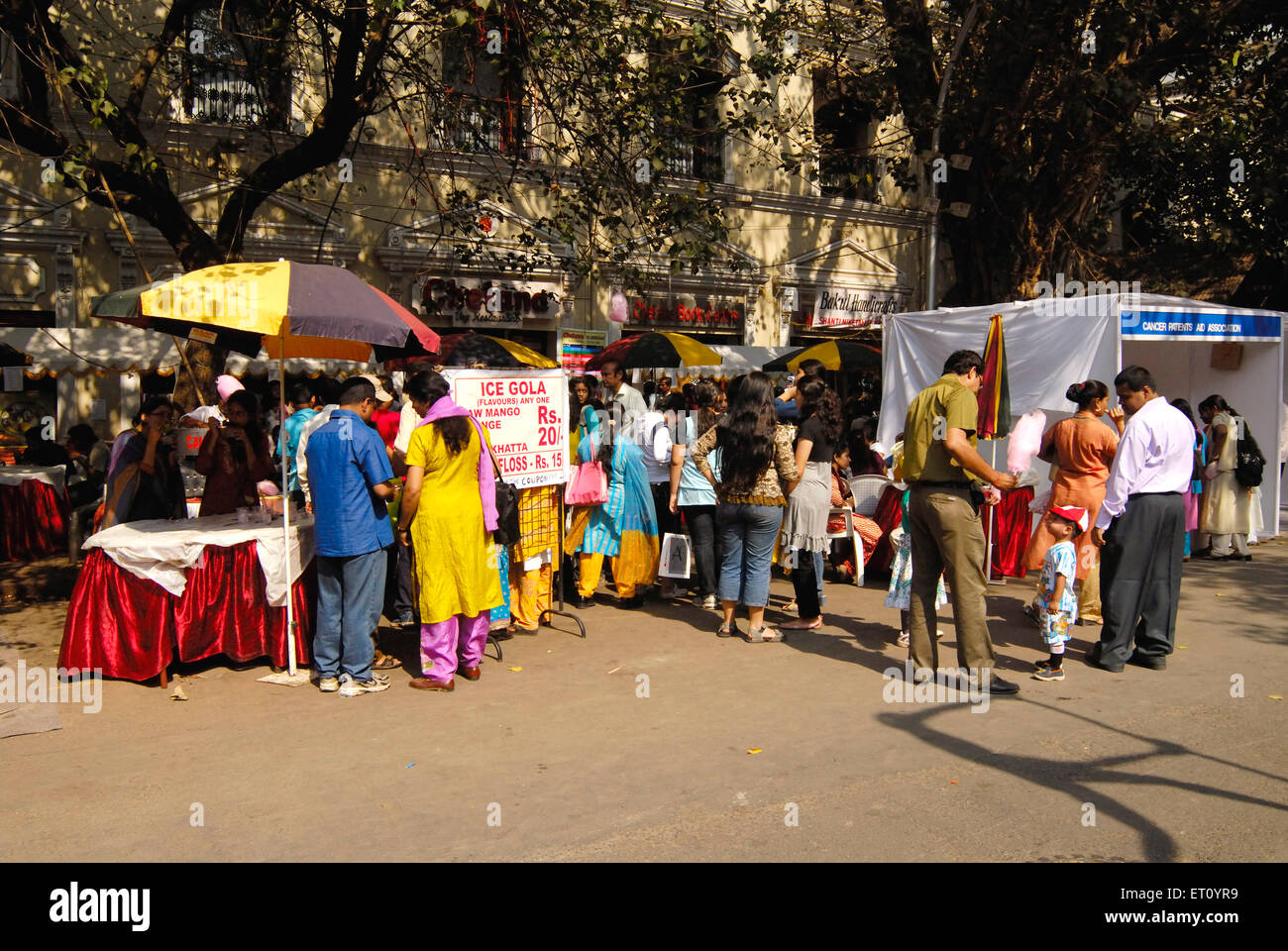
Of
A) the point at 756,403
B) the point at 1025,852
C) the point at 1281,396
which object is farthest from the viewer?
the point at 1281,396

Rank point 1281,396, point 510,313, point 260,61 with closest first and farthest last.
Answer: point 260,61
point 1281,396
point 510,313

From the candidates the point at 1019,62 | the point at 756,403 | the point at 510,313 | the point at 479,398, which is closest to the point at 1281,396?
the point at 1019,62

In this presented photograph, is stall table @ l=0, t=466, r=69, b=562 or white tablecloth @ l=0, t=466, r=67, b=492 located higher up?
white tablecloth @ l=0, t=466, r=67, b=492

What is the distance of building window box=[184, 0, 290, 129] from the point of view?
10562 mm

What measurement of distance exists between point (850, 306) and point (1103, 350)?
11.0 meters

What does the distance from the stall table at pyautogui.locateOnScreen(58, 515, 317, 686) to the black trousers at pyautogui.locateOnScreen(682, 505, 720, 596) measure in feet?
10.9

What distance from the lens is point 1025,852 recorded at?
3.99 m

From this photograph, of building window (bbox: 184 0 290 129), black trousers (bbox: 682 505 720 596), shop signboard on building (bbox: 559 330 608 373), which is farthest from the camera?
shop signboard on building (bbox: 559 330 608 373)

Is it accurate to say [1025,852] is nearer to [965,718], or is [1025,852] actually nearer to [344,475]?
[965,718]

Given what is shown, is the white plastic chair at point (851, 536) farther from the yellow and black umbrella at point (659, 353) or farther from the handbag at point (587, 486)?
the yellow and black umbrella at point (659, 353)

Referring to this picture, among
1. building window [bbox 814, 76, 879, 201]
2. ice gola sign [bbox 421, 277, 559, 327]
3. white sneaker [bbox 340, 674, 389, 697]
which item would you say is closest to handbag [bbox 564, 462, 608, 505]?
white sneaker [bbox 340, 674, 389, 697]

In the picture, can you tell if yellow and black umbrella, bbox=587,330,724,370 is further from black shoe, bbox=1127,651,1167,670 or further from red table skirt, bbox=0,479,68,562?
black shoe, bbox=1127,651,1167,670

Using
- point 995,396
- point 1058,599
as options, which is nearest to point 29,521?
point 995,396

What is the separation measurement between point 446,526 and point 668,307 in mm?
12745
